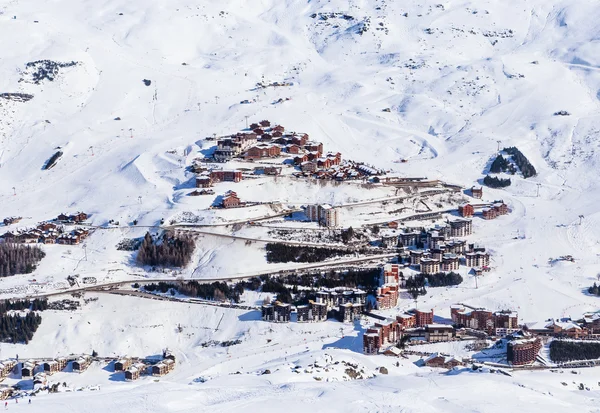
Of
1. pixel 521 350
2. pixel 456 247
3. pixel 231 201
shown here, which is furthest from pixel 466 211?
pixel 521 350

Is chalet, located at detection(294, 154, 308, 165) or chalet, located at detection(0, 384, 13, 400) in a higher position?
chalet, located at detection(294, 154, 308, 165)

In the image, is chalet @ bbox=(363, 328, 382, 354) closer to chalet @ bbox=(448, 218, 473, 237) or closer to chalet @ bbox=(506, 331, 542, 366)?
chalet @ bbox=(506, 331, 542, 366)

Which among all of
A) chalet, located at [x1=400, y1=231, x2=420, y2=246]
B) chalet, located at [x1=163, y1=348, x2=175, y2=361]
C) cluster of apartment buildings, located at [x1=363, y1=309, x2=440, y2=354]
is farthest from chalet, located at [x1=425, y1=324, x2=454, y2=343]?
chalet, located at [x1=400, y1=231, x2=420, y2=246]

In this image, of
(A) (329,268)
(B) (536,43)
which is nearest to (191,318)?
(A) (329,268)

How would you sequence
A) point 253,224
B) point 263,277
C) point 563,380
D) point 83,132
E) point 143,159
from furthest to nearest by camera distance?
1. point 83,132
2. point 143,159
3. point 253,224
4. point 263,277
5. point 563,380

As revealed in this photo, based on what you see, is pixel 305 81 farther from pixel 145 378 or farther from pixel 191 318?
pixel 145 378

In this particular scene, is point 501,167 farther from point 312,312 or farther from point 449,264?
point 312,312

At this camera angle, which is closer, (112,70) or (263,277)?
(263,277)
